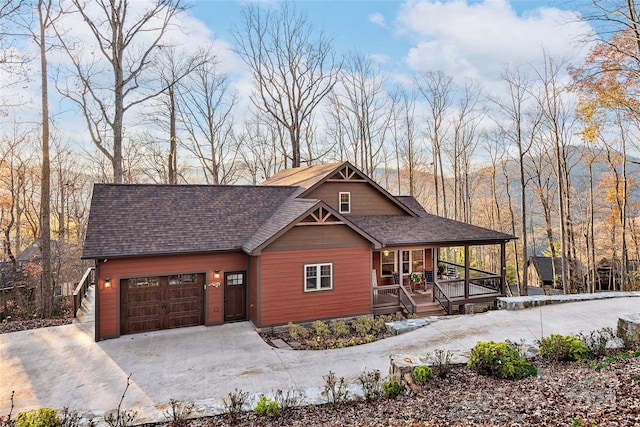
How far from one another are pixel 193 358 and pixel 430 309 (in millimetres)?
9061

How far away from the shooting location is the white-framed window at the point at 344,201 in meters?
16.2

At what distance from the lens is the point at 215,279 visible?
1245 centimetres

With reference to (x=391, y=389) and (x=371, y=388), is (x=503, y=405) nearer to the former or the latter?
(x=391, y=389)

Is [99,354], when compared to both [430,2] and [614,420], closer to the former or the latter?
[614,420]

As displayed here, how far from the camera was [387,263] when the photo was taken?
53.0 feet

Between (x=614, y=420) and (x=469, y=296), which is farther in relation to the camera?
(x=469, y=296)

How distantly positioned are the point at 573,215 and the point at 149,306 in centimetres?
2936

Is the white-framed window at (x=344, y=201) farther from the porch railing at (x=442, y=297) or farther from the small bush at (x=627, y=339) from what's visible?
the small bush at (x=627, y=339)

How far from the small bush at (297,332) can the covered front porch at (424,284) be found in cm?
331

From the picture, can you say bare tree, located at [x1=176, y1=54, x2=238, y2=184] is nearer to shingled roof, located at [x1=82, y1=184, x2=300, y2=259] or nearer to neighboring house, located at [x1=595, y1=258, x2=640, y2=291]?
shingled roof, located at [x1=82, y1=184, x2=300, y2=259]

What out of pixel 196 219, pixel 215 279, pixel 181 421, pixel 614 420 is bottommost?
pixel 181 421

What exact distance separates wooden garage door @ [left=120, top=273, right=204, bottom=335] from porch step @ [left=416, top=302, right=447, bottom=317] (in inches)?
321

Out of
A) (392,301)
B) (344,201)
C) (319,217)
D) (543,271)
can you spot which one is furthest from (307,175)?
(543,271)

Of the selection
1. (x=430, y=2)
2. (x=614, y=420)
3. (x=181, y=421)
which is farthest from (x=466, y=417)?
(x=430, y=2)
